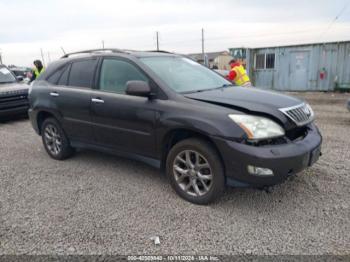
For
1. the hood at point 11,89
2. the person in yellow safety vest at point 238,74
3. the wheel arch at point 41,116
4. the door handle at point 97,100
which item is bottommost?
the wheel arch at point 41,116

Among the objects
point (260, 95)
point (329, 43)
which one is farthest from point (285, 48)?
point (260, 95)

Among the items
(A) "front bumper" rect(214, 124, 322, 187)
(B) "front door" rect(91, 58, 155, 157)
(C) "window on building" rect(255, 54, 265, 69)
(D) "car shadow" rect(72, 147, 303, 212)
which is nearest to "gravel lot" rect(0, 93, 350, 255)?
(D) "car shadow" rect(72, 147, 303, 212)

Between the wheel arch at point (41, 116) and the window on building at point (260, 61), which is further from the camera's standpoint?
the window on building at point (260, 61)

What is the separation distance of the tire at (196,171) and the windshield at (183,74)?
2.37ft

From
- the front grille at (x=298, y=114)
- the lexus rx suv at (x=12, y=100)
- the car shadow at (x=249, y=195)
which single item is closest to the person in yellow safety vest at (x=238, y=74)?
the car shadow at (x=249, y=195)

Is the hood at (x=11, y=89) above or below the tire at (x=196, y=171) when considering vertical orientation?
above

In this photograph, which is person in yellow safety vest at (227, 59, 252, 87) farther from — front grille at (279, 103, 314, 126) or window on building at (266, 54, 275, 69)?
window on building at (266, 54, 275, 69)

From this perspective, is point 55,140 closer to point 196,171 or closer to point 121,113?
point 121,113

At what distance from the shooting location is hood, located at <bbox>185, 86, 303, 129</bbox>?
296cm

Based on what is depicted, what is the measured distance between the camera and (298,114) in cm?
317

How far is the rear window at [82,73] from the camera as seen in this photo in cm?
423

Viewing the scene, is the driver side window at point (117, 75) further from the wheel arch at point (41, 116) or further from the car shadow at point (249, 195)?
the wheel arch at point (41, 116)

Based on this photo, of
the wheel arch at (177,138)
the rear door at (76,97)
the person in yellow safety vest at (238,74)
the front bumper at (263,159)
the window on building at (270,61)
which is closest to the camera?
the front bumper at (263,159)

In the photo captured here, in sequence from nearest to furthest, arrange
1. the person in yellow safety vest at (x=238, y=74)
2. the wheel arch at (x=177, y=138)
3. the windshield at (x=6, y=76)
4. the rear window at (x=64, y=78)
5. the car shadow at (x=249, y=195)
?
1. the wheel arch at (x=177, y=138)
2. the car shadow at (x=249, y=195)
3. the rear window at (x=64, y=78)
4. the person in yellow safety vest at (x=238, y=74)
5. the windshield at (x=6, y=76)
